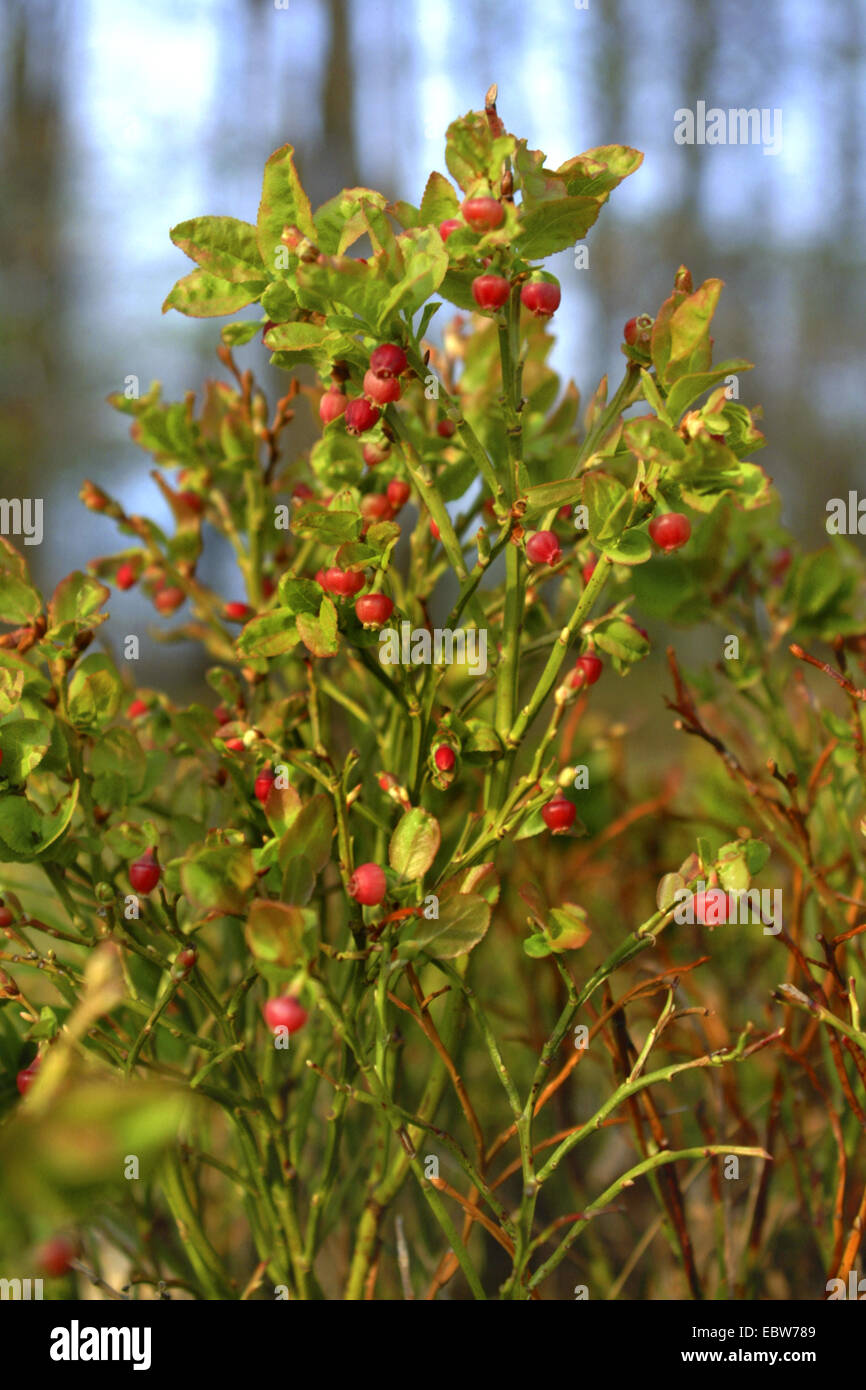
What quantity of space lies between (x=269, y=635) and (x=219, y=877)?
0.09m

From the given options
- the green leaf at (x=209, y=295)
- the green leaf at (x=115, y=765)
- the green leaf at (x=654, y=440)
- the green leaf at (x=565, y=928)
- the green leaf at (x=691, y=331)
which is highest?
the green leaf at (x=209, y=295)

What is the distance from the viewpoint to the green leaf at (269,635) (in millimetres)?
331

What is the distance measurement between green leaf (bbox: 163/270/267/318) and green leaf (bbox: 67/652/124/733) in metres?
0.14

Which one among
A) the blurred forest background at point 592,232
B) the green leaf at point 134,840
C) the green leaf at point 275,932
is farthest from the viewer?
the blurred forest background at point 592,232

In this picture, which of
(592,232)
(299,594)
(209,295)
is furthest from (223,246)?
(592,232)

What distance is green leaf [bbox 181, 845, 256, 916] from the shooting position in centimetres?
27

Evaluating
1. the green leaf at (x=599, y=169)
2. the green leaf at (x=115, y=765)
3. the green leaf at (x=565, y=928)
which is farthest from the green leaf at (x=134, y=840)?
the green leaf at (x=599, y=169)

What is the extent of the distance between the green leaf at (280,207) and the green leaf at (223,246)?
0.03 ft

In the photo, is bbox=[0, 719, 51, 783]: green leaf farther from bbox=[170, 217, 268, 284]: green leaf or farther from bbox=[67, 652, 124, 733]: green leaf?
bbox=[170, 217, 268, 284]: green leaf

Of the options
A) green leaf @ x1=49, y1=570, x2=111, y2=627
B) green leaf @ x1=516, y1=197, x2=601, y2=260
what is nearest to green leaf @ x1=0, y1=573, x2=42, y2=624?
green leaf @ x1=49, y1=570, x2=111, y2=627

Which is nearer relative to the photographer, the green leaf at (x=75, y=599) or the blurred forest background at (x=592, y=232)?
the green leaf at (x=75, y=599)

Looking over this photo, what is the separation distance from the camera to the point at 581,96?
172 centimetres

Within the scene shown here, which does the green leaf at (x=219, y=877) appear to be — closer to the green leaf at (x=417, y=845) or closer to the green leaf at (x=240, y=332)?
the green leaf at (x=417, y=845)
